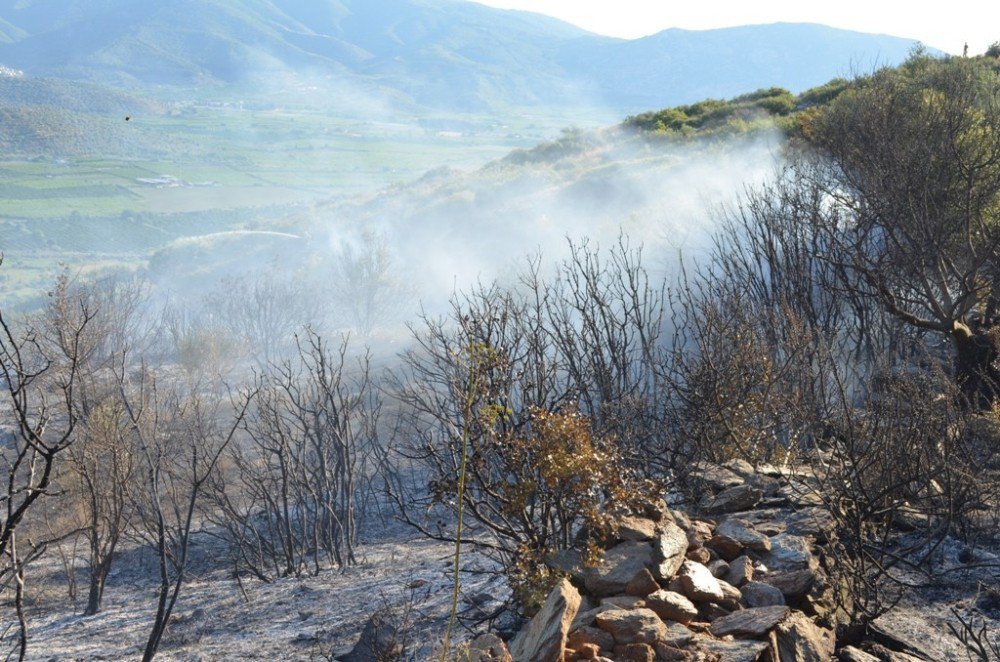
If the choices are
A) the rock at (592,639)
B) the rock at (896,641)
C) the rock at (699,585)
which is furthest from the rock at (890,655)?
the rock at (592,639)

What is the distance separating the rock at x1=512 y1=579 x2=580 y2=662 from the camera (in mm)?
5051

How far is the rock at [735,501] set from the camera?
7.97 m

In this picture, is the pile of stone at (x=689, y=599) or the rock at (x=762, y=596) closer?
the pile of stone at (x=689, y=599)

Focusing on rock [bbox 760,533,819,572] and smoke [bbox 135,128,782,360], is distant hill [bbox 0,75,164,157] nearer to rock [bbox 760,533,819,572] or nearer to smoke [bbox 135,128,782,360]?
smoke [bbox 135,128,782,360]

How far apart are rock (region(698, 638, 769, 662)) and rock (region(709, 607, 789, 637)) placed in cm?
15

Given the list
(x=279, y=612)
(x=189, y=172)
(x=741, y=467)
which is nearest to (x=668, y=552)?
(x=741, y=467)

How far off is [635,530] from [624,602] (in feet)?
1.96

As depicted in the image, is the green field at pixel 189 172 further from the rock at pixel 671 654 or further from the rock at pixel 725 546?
the rock at pixel 671 654

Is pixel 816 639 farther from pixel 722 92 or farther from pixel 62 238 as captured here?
pixel 722 92

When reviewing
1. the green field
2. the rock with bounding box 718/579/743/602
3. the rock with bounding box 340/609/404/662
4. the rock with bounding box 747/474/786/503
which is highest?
the green field

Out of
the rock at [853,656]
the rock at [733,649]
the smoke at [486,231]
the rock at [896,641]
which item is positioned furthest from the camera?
the smoke at [486,231]

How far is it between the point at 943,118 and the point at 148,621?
13995mm

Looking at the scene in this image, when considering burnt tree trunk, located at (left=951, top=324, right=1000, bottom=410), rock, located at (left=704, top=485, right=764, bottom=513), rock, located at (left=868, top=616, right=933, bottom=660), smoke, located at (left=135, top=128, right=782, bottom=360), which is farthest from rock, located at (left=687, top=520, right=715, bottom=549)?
smoke, located at (left=135, top=128, right=782, bottom=360)

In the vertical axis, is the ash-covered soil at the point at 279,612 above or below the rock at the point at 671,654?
below
